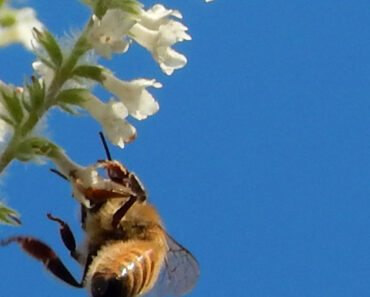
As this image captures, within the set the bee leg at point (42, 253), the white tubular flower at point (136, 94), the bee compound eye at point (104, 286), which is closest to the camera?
the white tubular flower at point (136, 94)

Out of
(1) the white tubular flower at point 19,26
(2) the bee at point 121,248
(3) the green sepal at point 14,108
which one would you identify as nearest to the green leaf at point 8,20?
(1) the white tubular flower at point 19,26

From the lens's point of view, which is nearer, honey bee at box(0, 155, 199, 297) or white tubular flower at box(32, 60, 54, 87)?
white tubular flower at box(32, 60, 54, 87)

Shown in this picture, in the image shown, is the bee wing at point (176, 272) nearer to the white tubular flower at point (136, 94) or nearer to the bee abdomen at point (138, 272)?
the bee abdomen at point (138, 272)

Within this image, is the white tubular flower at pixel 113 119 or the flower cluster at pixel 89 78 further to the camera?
the white tubular flower at pixel 113 119

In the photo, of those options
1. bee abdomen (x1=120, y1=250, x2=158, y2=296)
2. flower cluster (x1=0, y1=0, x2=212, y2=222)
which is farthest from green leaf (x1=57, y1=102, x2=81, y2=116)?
bee abdomen (x1=120, y1=250, x2=158, y2=296)

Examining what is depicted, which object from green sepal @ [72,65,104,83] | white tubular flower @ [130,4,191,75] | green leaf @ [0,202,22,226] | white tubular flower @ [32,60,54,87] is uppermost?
white tubular flower @ [130,4,191,75]

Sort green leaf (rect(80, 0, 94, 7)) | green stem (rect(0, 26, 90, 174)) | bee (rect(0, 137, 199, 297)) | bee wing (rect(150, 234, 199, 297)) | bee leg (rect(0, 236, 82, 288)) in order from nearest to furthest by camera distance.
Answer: green stem (rect(0, 26, 90, 174)) → green leaf (rect(80, 0, 94, 7)) → bee (rect(0, 137, 199, 297)) → bee leg (rect(0, 236, 82, 288)) → bee wing (rect(150, 234, 199, 297))

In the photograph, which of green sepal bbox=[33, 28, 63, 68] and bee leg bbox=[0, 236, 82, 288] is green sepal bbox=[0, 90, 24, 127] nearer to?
green sepal bbox=[33, 28, 63, 68]
